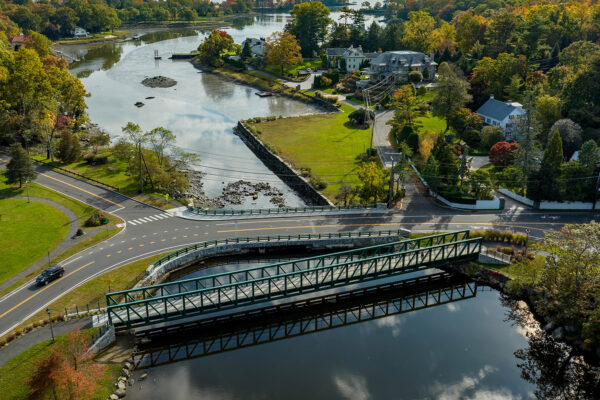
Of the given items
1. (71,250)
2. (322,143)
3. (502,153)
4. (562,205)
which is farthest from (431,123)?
(71,250)

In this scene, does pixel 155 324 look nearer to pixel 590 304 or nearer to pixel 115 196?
pixel 115 196

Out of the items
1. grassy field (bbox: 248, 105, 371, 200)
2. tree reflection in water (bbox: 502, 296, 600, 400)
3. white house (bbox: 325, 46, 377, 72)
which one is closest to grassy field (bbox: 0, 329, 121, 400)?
tree reflection in water (bbox: 502, 296, 600, 400)

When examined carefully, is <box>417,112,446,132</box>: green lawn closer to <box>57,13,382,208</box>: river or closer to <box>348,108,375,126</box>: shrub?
<box>348,108,375,126</box>: shrub

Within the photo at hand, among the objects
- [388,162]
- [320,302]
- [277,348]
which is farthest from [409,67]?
[277,348]

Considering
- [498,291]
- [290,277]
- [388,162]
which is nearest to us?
[290,277]

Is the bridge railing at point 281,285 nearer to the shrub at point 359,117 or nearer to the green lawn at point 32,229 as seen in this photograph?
the green lawn at point 32,229

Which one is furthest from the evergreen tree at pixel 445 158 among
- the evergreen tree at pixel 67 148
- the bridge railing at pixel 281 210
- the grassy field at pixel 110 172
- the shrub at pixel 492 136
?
the evergreen tree at pixel 67 148

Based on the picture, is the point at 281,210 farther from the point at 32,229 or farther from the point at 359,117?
the point at 359,117
